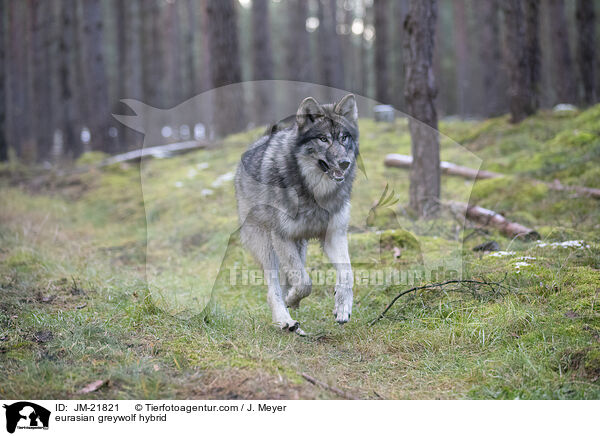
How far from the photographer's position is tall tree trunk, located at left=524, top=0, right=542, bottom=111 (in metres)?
11.5

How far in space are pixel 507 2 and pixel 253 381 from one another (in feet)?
36.6

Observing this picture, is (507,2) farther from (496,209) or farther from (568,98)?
(496,209)

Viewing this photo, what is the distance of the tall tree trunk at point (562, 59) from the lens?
14.4 metres

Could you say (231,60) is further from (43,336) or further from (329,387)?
(329,387)

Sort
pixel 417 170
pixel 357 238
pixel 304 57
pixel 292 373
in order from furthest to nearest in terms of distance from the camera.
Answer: pixel 304 57
pixel 417 170
pixel 357 238
pixel 292 373

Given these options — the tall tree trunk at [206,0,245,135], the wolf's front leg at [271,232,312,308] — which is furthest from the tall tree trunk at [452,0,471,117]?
the wolf's front leg at [271,232,312,308]

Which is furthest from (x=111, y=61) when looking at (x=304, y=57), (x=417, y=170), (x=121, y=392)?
(x=121, y=392)

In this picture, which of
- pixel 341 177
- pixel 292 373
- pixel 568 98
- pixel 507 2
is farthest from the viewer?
pixel 568 98

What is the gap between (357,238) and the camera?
6570 mm

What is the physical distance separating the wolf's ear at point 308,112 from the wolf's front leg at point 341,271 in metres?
1.01

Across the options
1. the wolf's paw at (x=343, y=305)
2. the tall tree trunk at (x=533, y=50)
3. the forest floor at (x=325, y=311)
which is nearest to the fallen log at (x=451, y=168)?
the forest floor at (x=325, y=311)

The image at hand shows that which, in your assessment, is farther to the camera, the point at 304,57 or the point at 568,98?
the point at 304,57

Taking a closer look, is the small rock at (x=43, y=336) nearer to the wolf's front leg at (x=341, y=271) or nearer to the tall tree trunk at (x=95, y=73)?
the wolf's front leg at (x=341, y=271)

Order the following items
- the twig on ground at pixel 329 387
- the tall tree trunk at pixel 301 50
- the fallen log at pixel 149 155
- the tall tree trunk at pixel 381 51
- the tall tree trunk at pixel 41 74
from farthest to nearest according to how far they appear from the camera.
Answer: the tall tree trunk at pixel 41 74 → the tall tree trunk at pixel 301 50 → the tall tree trunk at pixel 381 51 → the fallen log at pixel 149 155 → the twig on ground at pixel 329 387
